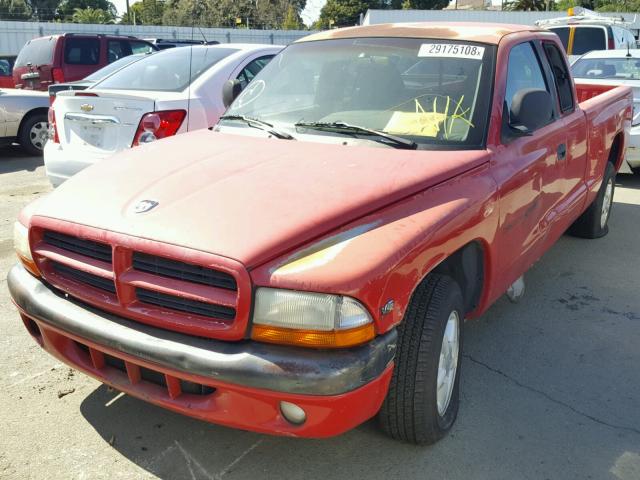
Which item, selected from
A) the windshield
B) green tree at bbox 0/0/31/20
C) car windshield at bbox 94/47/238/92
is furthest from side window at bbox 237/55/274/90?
green tree at bbox 0/0/31/20

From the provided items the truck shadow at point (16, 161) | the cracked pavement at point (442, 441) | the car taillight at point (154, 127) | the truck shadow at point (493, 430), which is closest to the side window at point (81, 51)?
the truck shadow at point (16, 161)

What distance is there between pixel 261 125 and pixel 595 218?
3.54m

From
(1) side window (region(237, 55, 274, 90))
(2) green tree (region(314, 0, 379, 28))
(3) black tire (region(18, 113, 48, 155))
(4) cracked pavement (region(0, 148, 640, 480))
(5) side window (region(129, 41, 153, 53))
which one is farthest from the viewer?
(2) green tree (region(314, 0, 379, 28))

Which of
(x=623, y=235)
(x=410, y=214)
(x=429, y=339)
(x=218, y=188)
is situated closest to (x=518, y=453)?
(x=429, y=339)

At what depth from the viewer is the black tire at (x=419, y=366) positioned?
261 centimetres

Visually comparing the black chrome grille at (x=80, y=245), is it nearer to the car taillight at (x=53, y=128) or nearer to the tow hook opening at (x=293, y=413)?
the tow hook opening at (x=293, y=413)

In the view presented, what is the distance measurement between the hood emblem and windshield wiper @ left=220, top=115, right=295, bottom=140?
100cm

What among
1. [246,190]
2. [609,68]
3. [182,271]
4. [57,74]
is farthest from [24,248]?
[57,74]

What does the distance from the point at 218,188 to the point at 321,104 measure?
1104mm

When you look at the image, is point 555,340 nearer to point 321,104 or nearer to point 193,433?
point 321,104

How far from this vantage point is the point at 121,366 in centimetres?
268

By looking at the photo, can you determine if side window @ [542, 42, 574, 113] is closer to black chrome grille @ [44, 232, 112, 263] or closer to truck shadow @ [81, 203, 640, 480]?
truck shadow @ [81, 203, 640, 480]

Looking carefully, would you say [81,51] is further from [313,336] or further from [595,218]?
[313,336]

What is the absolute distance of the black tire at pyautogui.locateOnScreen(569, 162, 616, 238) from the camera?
5676 mm
